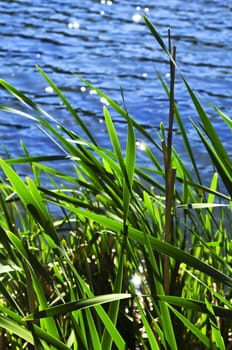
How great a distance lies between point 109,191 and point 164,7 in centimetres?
726

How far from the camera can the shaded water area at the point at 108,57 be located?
4.96 m

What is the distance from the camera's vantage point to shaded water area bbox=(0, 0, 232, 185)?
496cm

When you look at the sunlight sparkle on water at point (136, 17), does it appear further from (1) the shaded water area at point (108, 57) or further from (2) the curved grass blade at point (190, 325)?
(2) the curved grass blade at point (190, 325)

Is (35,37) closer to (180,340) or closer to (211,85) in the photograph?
(211,85)

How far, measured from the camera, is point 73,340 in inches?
44.0

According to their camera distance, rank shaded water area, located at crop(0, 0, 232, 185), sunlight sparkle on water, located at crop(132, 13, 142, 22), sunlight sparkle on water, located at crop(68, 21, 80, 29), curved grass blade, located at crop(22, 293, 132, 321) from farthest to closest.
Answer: sunlight sparkle on water, located at crop(132, 13, 142, 22)
sunlight sparkle on water, located at crop(68, 21, 80, 29)
shaded water area, located at crop(0, 0, 232, 185)
curved grass blade, located at crop(22, 293, 132, 321)

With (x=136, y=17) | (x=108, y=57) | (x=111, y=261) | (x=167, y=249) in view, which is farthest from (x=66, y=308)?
(x=136, y=17)

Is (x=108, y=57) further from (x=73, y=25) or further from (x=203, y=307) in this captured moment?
(x=203, y=307)

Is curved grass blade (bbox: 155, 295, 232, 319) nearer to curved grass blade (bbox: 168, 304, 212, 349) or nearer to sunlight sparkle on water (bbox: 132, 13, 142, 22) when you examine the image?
curved grass blade (bbox: 168, 304, 212, 349)

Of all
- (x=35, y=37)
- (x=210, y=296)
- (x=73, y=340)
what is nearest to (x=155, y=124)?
(x=35, y=37)

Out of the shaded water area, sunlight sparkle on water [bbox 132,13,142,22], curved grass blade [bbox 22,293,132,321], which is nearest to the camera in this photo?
curved grass blade [bbox 22,293,132,321]

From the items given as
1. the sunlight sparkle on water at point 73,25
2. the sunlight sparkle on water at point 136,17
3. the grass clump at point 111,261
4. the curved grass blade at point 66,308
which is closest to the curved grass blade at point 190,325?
the grass clump at point 111,261

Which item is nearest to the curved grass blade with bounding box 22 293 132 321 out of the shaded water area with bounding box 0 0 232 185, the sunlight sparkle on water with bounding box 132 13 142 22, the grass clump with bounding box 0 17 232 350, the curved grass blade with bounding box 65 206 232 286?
the grass clump with bounding box 0 17 232 350

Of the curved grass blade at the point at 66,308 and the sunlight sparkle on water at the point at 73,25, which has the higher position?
the curved grass blade at the point at 66,308
